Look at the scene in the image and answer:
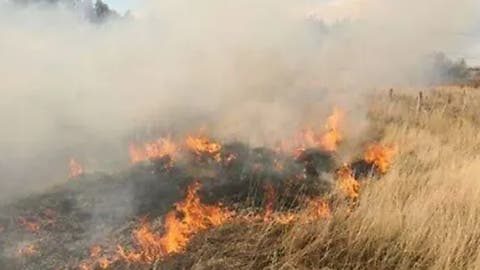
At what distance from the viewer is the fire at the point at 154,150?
24.5ft

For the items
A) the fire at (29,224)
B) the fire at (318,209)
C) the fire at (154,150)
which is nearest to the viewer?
the fire at (318,209)

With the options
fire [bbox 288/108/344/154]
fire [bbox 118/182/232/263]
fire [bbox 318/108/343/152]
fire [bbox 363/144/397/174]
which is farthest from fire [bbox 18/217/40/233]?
fire [bbox 363/144/397/174]

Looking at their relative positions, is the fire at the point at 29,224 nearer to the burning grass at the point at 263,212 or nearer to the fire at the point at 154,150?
the burning grass at the point at 263,212

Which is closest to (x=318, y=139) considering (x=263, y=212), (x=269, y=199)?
(x=269, y=199)

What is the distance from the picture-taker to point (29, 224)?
19.1 ft

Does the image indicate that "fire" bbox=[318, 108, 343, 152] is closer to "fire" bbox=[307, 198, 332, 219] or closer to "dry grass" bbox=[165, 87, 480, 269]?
"dry grass" bbox=[165, 87, 480, 269]

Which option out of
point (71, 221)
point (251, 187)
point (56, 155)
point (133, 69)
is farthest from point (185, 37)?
point (71, 221)

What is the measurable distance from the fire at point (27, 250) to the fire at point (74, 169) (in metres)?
1.96

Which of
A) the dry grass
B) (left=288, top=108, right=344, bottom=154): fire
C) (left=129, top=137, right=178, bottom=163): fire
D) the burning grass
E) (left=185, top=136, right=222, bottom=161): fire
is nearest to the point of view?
the dry grass

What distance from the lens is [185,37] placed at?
944 centimetres

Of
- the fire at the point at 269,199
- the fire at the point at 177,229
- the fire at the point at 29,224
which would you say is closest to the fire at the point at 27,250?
the fire at the point at 29,224

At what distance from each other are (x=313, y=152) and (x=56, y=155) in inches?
149

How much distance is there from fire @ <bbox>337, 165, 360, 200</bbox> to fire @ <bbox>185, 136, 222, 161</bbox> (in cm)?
152

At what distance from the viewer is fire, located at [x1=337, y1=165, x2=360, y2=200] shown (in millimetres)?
6285
